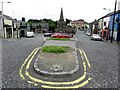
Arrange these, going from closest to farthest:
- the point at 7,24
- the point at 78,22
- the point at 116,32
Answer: the point at 116,32, the point at 7,24, the point at 78,22

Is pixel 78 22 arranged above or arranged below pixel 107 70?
above

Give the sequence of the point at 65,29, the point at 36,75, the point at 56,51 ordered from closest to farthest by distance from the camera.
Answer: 1. the point at 36,75
2. the point at 56,51
3. the point at 65,29

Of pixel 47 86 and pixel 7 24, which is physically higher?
pixel 7 24

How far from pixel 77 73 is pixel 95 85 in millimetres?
1558

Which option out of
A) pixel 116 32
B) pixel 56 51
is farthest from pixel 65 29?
pixel 56 51

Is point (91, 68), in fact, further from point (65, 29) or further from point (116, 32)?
point (65, 29)

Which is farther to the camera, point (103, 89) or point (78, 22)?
point (78, 22)

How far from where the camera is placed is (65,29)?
2896 inches

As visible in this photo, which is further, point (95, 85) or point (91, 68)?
point (91, 68)

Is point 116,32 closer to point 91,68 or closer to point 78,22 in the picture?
point 91,68

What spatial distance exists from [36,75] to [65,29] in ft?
218

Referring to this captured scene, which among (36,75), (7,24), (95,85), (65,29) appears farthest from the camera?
(65,29)

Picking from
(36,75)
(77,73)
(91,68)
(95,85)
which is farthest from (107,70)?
(36,75)

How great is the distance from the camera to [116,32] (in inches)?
1542
